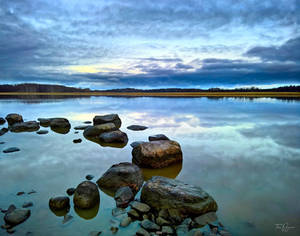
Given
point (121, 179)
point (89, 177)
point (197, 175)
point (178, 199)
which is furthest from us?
point (197, 175)

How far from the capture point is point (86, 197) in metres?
3.73

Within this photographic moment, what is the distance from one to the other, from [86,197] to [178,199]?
69.1 inches

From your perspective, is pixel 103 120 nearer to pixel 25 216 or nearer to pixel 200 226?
pixel 25 216

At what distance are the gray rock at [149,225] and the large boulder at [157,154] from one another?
2.43 metres

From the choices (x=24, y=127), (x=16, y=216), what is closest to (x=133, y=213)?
(x=16, y=216)

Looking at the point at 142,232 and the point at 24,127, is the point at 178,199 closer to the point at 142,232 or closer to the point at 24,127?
the point at 142,232

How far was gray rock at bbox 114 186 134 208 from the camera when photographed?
377cm

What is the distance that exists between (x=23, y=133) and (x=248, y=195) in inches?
430

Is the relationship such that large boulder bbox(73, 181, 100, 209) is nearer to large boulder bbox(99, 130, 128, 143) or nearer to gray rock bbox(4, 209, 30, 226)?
gray rock bbox(4, 209, 30, 226)

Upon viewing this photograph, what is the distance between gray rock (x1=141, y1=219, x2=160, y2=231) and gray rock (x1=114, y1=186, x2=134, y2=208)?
66cm

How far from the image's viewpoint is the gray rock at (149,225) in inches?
121

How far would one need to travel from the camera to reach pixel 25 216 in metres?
3.34

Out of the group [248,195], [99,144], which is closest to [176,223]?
[248,195]
